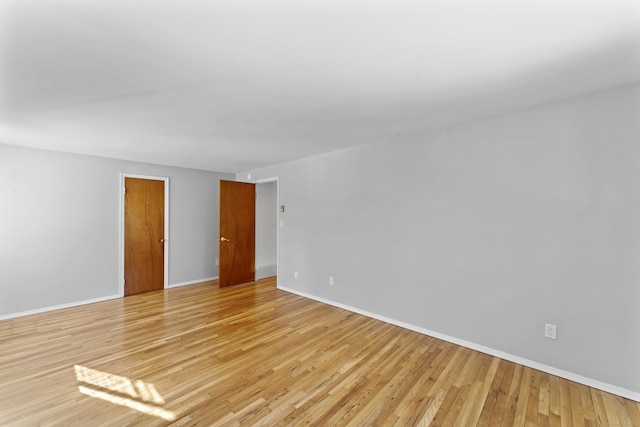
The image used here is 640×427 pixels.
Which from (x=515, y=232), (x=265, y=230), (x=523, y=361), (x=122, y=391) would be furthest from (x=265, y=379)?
(x=265, y=230)

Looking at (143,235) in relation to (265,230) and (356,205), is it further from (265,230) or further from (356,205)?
(356,205)

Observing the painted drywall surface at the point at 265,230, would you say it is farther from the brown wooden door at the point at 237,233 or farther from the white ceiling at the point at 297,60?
the white ceiling at the point at 297,60

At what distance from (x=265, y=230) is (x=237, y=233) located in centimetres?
68

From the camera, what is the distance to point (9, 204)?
3393mm

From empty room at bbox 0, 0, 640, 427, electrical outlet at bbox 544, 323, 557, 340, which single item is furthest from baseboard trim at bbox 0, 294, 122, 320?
electrical outlet at bbox 544, 323, 557, 340

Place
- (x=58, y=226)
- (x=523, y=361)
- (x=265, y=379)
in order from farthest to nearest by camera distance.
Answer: (x=58, y=226) < (x=523, y=361) < (x=265, y=379)

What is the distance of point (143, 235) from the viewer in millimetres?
4531

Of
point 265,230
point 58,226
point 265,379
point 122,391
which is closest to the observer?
point 122,391

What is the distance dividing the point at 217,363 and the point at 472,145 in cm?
311

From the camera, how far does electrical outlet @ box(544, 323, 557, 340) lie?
2193 mm

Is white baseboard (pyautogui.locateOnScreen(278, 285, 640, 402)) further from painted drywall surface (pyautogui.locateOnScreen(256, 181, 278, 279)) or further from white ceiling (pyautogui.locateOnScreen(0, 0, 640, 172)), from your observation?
painted drywall surface (pyautogui.locateOnScreen(256, 181, 278, 279))

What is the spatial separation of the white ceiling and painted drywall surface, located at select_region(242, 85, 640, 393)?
0.31 metres

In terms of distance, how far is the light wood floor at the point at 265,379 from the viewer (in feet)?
5.77

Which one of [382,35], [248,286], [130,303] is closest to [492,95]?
[382,35]
